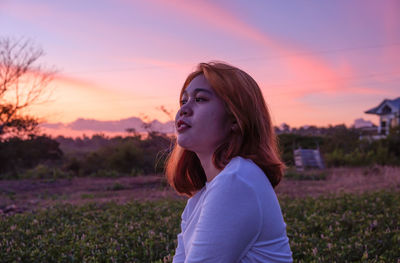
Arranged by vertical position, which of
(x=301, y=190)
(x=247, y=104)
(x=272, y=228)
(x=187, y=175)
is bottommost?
(x=301, y=190)

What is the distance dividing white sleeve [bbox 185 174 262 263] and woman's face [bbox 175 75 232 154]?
0.47 meters

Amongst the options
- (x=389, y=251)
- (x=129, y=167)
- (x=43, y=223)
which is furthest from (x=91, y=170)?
(x=389, y=251)

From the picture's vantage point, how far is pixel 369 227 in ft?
19.8

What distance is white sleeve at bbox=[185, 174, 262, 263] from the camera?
152 cm

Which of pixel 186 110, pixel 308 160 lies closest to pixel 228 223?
pixel 186 110

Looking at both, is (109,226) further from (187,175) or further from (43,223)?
(187,175)

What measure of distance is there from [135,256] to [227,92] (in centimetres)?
343

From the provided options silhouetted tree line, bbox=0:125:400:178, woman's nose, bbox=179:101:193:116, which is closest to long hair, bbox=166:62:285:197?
woman's nose, bbox=179:101:193:116

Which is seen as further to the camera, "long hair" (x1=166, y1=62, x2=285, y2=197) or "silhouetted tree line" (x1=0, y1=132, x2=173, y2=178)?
"silhouetted tree line" (x1=0, y1=132, x2=173, y2=178)

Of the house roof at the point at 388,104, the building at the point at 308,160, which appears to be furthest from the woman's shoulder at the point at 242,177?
the house roof at the point at 388,104

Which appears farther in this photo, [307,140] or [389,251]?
[307,140]

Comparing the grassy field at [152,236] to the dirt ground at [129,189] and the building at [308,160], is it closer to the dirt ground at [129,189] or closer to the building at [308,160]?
the dirt ground at [129,189]

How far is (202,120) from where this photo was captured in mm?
2008

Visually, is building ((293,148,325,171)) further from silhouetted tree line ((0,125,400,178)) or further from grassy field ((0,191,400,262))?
grassy field ((0,191,400,262))
